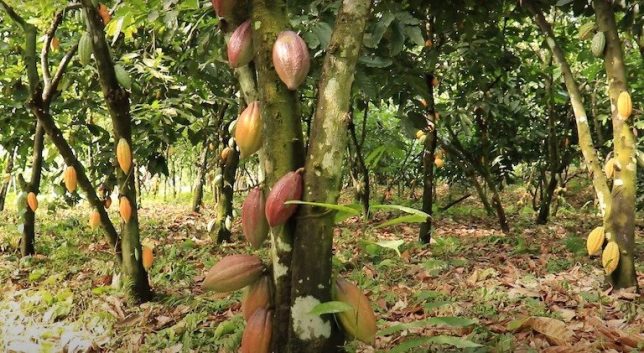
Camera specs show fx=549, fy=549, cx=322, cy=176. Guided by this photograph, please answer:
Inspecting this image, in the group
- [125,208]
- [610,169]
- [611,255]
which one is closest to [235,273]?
A: [125,208]

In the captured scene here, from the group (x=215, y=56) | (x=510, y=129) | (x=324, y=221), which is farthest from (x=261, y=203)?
(x=510, y=129)

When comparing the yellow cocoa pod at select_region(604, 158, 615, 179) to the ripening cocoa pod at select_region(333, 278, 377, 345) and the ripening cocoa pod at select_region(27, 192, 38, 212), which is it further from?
the ripening cocoa pod at select_region(27, 192, 38, 212)

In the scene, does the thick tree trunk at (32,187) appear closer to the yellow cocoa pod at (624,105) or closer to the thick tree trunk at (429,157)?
the thick tree trunk at (429,157)

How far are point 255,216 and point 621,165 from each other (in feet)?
7.55

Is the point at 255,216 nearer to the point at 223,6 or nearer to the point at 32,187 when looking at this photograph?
the point at 223,6

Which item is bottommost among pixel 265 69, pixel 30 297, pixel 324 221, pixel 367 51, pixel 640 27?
pixel 30 297

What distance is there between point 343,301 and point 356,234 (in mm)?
4393

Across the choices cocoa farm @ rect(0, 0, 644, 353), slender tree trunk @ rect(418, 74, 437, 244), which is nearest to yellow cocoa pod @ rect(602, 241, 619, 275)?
cocoa farm @ rect(0, 0, 644, 353)

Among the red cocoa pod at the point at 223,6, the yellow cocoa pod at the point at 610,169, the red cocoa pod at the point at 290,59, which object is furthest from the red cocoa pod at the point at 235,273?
the yellow cocoa pod at the point at 610,169

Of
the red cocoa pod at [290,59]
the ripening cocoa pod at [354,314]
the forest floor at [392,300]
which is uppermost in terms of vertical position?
the red cocoa pod at [290,59]

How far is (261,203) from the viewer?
988 millimetres

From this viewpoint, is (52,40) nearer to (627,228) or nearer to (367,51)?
(367,51)

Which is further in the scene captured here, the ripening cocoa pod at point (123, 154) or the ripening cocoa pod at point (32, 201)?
the ripening cocoa pod at point (32, 201)

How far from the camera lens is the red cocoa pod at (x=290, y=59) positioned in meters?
0.90
